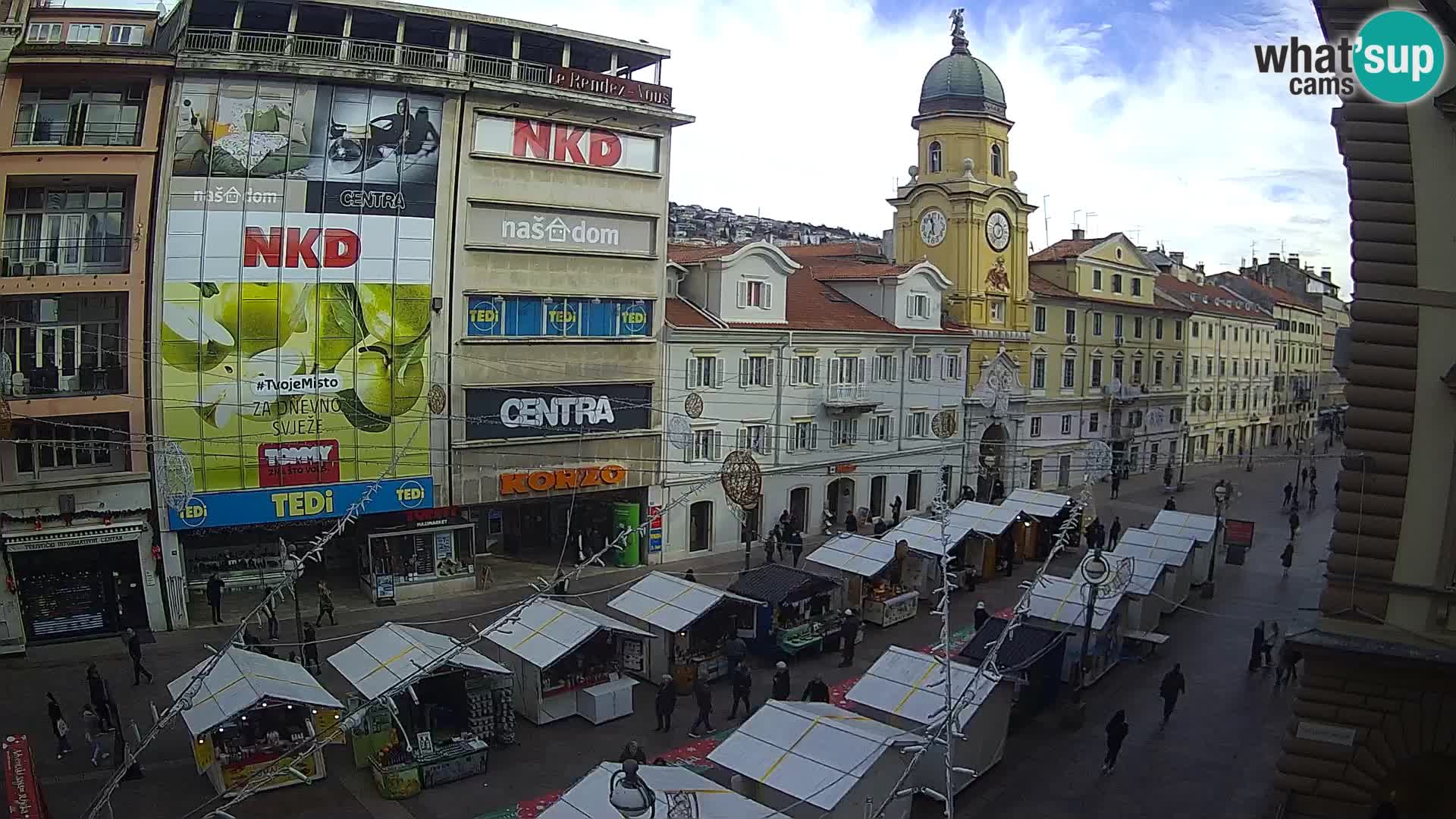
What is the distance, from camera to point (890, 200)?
50.2 meters

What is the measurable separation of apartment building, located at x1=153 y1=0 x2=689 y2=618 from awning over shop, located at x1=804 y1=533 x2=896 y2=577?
23.5 feet

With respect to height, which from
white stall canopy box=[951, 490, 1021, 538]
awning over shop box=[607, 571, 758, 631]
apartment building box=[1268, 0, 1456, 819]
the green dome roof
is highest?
the green dome roof

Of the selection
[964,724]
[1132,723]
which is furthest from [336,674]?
[1132,723]

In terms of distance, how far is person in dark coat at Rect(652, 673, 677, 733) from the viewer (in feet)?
67.7

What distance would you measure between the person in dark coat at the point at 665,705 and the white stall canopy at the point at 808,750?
4.53 meters

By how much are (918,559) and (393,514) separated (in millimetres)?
16031

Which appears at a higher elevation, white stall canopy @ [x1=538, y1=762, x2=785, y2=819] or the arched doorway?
the arched doorway

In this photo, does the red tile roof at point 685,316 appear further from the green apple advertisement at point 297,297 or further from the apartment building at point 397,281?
the green apple advertisement at point 297,297

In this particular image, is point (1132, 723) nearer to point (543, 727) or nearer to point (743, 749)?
point (743, 749)

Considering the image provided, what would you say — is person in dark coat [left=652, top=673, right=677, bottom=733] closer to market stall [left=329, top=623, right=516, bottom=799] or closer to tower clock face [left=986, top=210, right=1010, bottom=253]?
market stall [left=329, top=623, right=516, bottom=799]

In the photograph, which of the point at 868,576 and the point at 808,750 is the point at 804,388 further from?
the point at 808,750

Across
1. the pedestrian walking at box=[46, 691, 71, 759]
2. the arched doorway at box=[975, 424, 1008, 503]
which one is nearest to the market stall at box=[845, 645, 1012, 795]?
the pedestrian walking at box=[46, 691, 71, 759]

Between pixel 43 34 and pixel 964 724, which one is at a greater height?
pixel 43 34

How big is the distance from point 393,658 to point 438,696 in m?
1.24
